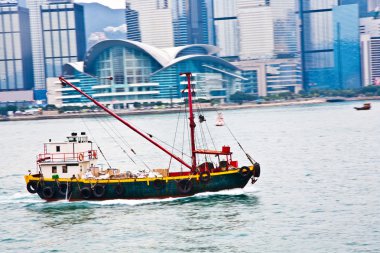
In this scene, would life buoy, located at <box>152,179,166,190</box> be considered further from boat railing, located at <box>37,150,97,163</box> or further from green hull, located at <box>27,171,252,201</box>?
boat railing, located at <box>37,150,97,163</box>

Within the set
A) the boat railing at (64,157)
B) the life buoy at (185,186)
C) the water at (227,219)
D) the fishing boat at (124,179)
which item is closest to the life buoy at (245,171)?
the fishing boat at (124,179)

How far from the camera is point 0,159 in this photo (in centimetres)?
6650

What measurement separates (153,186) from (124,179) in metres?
1.34

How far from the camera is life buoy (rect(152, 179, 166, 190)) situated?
117 ft

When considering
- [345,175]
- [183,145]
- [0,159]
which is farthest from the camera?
[183,145]

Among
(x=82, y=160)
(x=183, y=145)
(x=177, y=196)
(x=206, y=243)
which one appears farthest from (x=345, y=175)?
(x=183, y=145)

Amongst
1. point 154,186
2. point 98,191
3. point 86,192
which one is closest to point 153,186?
point 154,186

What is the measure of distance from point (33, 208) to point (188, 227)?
901cm

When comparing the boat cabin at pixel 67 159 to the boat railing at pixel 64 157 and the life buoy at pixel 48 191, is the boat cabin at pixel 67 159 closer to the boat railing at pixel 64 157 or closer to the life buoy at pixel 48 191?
the boat railing at pixel 64 157

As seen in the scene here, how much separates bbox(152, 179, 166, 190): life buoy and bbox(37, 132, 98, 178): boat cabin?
3.45 metres

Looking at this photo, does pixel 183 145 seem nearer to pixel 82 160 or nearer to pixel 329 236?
pixel 82 160

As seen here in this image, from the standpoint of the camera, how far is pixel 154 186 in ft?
118

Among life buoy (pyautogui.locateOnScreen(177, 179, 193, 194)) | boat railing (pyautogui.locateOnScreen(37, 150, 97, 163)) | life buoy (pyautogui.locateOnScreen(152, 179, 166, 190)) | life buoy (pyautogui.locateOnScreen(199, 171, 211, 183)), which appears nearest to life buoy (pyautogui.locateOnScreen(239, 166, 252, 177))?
life buoy (pyautogui.locateOnScreen(199, 171, 211, 183))

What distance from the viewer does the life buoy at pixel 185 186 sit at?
3588 centimetres
